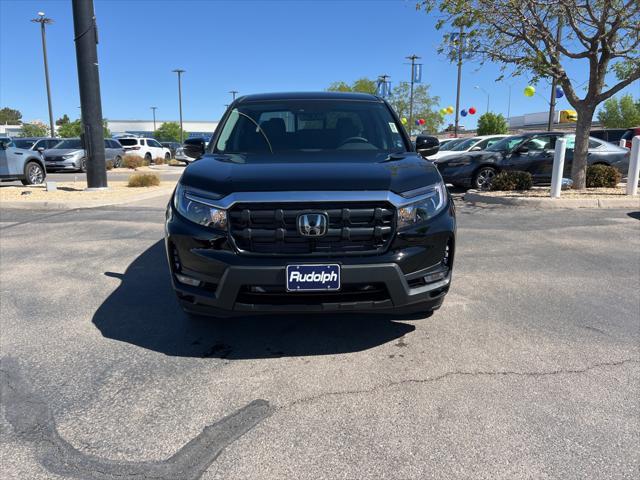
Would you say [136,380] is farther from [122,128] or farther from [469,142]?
[122,128]

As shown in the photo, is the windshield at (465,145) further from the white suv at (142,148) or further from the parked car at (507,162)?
the white suv at (142,148)

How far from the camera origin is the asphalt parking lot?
86.0 inches

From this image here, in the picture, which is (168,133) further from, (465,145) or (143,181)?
(465,145)

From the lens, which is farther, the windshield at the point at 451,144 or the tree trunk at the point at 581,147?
the windshield at the point at 451,144

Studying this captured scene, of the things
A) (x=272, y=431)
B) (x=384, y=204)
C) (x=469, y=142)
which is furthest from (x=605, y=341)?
(x=469, y=142)

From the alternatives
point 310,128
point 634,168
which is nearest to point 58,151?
point 310,128

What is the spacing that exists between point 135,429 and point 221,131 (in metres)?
2.67

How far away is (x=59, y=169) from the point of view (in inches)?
850

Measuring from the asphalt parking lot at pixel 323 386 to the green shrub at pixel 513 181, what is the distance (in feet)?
22.2

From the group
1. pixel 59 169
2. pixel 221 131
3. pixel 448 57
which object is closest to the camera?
pixel 221 131

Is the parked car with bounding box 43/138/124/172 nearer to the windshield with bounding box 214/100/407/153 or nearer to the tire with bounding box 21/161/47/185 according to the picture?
the tire with bounding box 21/161/47/185

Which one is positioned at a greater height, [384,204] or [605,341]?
[384,204]

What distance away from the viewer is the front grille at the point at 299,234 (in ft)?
9.21

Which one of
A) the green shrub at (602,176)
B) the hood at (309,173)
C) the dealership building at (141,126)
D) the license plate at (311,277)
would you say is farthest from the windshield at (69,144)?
the dealership building at (141,126)
